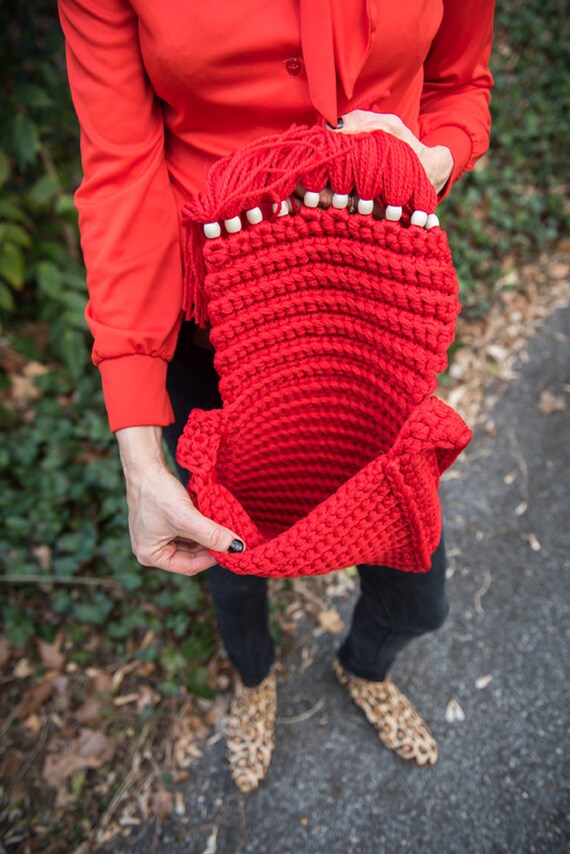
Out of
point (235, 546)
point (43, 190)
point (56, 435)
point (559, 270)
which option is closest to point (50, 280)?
Result: point (43, 190)

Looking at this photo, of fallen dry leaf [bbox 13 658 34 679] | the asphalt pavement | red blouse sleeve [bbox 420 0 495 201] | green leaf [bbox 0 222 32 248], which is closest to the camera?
red blouse sleeve [bbox 420 0 495 201]

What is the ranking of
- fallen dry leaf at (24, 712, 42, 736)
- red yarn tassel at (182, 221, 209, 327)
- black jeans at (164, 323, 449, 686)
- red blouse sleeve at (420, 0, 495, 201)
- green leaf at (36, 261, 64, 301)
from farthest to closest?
green leaf at (36, 261, 64, 301) → fallen dry leaf at (24, 712, 42, 736) → black jeans at (164, 323, 449, 686) → red blouse sleeve at (420, 0, 495, 201) → red yarn tassel at (182, 221, 209, 327)

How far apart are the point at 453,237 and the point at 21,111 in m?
1.97

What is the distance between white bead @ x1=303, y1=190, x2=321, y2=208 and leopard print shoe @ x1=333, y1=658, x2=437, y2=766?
51.6 inches

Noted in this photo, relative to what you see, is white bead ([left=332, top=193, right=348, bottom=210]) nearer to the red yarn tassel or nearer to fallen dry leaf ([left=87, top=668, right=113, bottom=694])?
the red yarn tassel

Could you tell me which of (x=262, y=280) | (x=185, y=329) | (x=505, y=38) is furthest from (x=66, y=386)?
(x=505, y=38)

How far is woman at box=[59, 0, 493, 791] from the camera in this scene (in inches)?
30.2

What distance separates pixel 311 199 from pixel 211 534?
50 centimetres

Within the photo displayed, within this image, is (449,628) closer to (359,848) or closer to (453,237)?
(359,848)

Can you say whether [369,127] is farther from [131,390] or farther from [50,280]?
[50,280]

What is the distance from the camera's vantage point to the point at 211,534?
81 centimetres

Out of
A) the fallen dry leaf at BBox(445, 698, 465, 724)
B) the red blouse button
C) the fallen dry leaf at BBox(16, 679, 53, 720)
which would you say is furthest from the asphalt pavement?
the red blouse button

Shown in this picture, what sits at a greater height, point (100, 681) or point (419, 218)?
point (419, 218)

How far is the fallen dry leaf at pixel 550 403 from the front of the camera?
232cm
